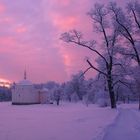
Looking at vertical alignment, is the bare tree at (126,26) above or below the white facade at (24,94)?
above

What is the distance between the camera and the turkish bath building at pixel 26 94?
94.2 m

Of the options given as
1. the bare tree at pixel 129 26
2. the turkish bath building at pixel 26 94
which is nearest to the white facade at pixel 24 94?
the turkish bath building at pixel 26 94

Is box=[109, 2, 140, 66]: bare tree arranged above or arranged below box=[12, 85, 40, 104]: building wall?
above

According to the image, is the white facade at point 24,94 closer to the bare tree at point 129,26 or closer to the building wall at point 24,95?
the building wall at point 24,95

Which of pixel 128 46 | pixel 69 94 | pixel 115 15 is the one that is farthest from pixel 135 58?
pixel 69 94

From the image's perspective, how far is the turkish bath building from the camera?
9425 cm

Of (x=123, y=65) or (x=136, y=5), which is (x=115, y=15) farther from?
(x=123, y=65)

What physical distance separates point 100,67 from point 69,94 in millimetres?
99501

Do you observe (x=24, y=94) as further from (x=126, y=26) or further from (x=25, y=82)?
(x=126, y=26)

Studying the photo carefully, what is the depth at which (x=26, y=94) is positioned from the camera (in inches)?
3770

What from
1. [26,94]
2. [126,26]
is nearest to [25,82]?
[26,94]

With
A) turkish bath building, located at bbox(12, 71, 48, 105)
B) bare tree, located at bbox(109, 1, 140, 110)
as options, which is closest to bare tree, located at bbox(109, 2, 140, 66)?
bare tree, located at bbox(109, 1, 140, 110)

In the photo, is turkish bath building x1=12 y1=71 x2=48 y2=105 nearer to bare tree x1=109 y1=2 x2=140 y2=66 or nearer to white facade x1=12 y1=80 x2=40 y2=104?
white facade x1=12 y1=80 x2=40 y2=104

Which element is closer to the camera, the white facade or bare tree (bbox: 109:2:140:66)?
bare tree (bbox: 109:2:140:66)
